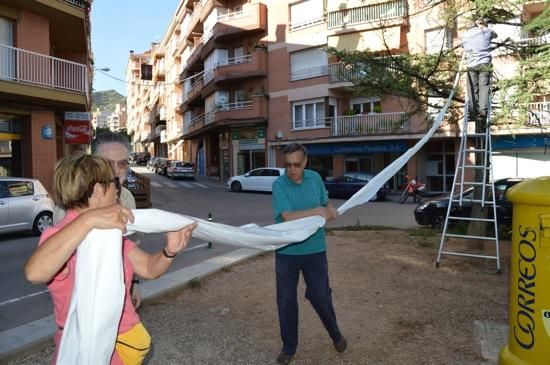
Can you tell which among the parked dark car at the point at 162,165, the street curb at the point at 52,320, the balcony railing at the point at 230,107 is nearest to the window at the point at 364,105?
the balcony railing at the point at 230,107

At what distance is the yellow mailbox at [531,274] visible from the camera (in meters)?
3.05

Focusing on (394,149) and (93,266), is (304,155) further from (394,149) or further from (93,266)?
(394,149)

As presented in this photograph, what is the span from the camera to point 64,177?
1.99 metres

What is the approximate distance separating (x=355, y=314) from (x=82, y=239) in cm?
382

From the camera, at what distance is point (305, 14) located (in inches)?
1219

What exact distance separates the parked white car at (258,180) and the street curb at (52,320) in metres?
17.8

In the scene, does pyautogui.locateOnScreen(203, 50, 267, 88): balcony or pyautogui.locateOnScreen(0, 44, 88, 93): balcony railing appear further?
pyautogui.locateOnScreen(203, 50, 267, 88): balcony

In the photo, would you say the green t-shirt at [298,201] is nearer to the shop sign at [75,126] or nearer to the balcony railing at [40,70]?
the balcony railing at [40,70]

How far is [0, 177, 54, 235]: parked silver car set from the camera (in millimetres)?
10883

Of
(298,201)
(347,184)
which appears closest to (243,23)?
(347,184)

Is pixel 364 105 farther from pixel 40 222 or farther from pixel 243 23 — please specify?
pixel 40 222

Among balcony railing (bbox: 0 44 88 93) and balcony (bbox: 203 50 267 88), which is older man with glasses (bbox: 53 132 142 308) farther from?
balcony (bbox: 203 50 267 88)

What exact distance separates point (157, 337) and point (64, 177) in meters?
2.98

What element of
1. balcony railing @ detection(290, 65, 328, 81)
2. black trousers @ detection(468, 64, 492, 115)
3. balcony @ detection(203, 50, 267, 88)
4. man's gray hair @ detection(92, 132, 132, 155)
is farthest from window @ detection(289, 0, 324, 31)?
man's gray hair @ detection(92, 132, 132, 155)
